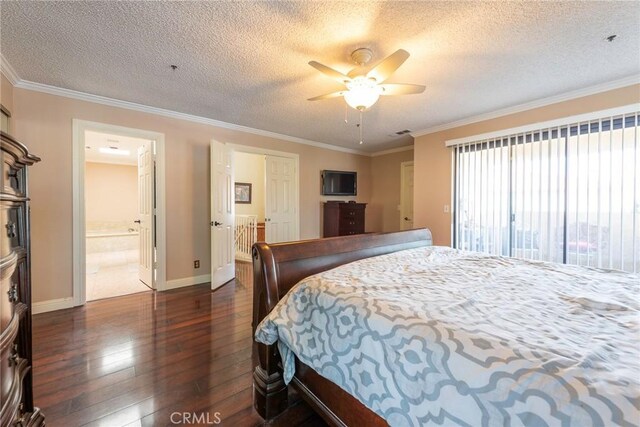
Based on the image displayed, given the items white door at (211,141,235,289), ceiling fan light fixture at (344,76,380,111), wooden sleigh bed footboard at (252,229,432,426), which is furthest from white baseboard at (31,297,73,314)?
ceiling fan light fixture at (344,76,380,111)

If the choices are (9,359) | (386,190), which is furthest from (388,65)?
(386,190)

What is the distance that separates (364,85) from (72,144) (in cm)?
324

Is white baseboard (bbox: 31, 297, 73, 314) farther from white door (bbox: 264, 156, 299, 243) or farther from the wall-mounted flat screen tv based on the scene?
the wall-mounted flat screen tv

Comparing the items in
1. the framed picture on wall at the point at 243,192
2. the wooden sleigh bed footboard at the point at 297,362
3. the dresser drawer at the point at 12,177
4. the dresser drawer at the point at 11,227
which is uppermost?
the framed picture on wall at the point at 243,192

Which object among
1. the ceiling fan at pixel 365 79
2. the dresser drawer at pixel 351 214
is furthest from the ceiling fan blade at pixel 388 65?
the dresser drawer at pixel 351 214

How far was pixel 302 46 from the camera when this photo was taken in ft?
6.75

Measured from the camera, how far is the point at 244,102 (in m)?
3.19

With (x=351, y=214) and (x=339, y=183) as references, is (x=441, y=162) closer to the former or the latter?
(x=351, y=214)

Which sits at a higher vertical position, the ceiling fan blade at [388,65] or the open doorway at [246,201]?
the ceiling fan blade at [388,65]

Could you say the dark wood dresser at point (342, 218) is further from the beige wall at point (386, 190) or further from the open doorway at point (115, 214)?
the open doorway at point (115, 214)

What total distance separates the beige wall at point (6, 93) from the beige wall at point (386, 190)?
5.54 meters

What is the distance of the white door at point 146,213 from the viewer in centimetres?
359

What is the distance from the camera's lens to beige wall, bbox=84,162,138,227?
6984mm

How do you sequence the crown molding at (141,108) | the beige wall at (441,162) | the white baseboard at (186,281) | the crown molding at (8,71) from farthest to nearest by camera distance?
the white baseboard at (186,281) < the beige wall at (441,162) < the crown molding at (141,108) < the crown molding at (8,71)
